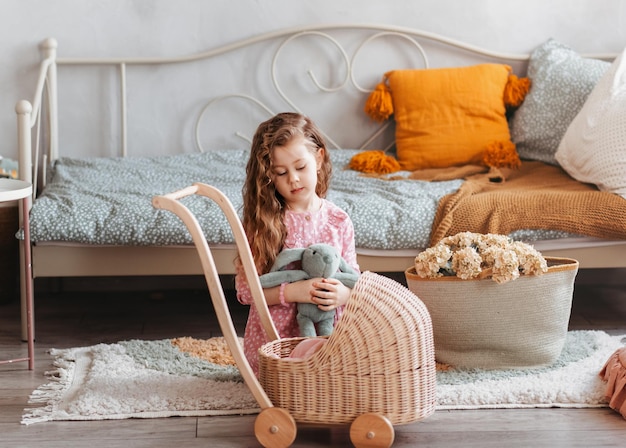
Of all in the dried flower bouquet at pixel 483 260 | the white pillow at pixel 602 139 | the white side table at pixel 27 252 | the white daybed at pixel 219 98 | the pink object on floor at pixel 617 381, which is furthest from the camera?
the white daybed at pixel 219 98

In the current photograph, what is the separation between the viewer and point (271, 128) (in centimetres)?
186

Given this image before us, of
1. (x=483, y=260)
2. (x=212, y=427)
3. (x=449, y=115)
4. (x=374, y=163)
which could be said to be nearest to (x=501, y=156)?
(x=449, y=115)

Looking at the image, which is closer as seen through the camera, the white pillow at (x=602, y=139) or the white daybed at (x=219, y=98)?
the white pillow at (x=602, y=139)

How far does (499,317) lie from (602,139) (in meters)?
0.75

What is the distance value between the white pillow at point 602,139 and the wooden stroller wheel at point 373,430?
3.56ft

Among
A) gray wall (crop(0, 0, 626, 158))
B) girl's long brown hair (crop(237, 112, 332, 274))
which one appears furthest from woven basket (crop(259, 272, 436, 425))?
gray wall (crop(0, 0, 626, 158))

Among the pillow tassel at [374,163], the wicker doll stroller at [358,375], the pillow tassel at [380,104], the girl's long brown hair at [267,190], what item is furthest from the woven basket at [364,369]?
the pillow tassel at [380,104]

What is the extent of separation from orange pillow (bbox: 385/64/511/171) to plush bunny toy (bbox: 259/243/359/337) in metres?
1.11

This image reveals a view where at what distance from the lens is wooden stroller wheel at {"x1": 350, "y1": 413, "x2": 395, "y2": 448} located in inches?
63.8

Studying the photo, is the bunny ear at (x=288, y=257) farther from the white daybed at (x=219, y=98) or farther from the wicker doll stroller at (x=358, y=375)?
the white daybed at (x=219, y=98)

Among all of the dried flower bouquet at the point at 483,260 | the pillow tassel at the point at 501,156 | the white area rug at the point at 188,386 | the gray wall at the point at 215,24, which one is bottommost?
the white area rug at the point at 188,386

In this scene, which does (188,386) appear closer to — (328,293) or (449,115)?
(328,293)

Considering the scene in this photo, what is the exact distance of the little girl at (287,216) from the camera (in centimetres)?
185

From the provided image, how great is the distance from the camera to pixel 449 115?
292cm
